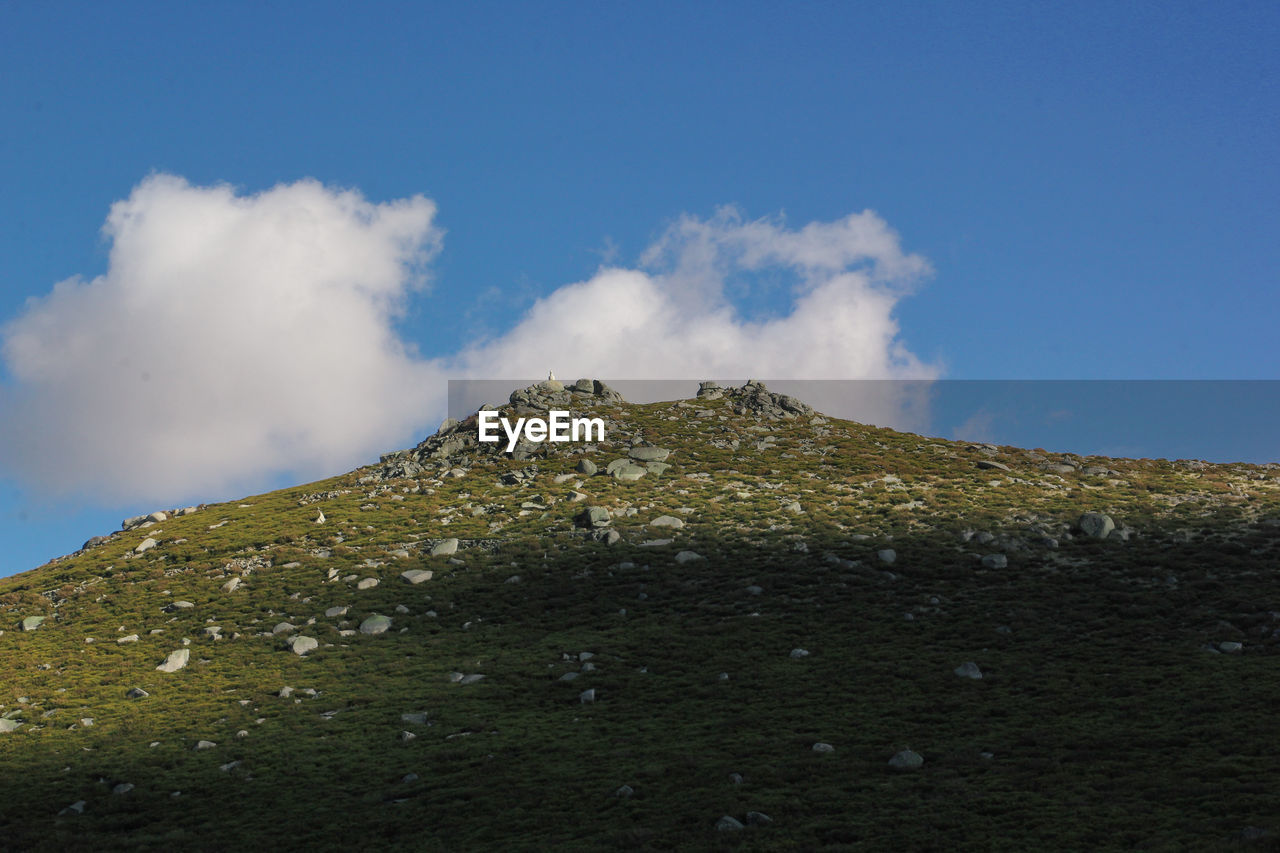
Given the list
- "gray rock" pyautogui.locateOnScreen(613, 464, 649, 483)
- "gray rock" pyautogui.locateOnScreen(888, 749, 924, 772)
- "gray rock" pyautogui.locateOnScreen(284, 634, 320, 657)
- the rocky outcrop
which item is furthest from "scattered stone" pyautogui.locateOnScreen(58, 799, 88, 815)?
the rocky outcrop

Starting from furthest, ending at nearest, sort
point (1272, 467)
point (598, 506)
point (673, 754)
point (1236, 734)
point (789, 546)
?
1. point (1272, 467)
2. point (598, 506)
3. point (789, 546)
4. point (673, 754)
5. point (1236, 734)

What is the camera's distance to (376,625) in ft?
144

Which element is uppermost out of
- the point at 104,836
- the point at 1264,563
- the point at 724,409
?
the point at 724,409

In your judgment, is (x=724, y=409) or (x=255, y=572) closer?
(x=255, y=572)

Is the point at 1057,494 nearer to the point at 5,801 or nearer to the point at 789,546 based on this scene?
the point at 789,546

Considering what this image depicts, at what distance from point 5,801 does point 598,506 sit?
33.6m

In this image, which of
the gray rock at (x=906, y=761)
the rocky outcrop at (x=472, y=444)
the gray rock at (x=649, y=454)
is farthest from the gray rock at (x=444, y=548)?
the gray rock at (x=906, y=761)

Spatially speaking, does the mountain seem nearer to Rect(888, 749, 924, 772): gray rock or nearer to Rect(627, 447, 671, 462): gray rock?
Rect(888, 749, 924, 772): gray rock

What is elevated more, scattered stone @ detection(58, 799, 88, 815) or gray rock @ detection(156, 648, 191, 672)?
gray rock @ detection(156, 648, 191, 672)

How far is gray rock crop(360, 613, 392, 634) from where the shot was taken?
4356 centimetres

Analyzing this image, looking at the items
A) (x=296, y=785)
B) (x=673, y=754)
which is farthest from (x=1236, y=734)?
(x=296, y=785)

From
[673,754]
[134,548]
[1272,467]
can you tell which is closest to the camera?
[673,754]

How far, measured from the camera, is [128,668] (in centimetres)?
4253

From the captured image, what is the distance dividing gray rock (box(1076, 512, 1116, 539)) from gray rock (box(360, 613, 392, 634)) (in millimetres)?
37095
